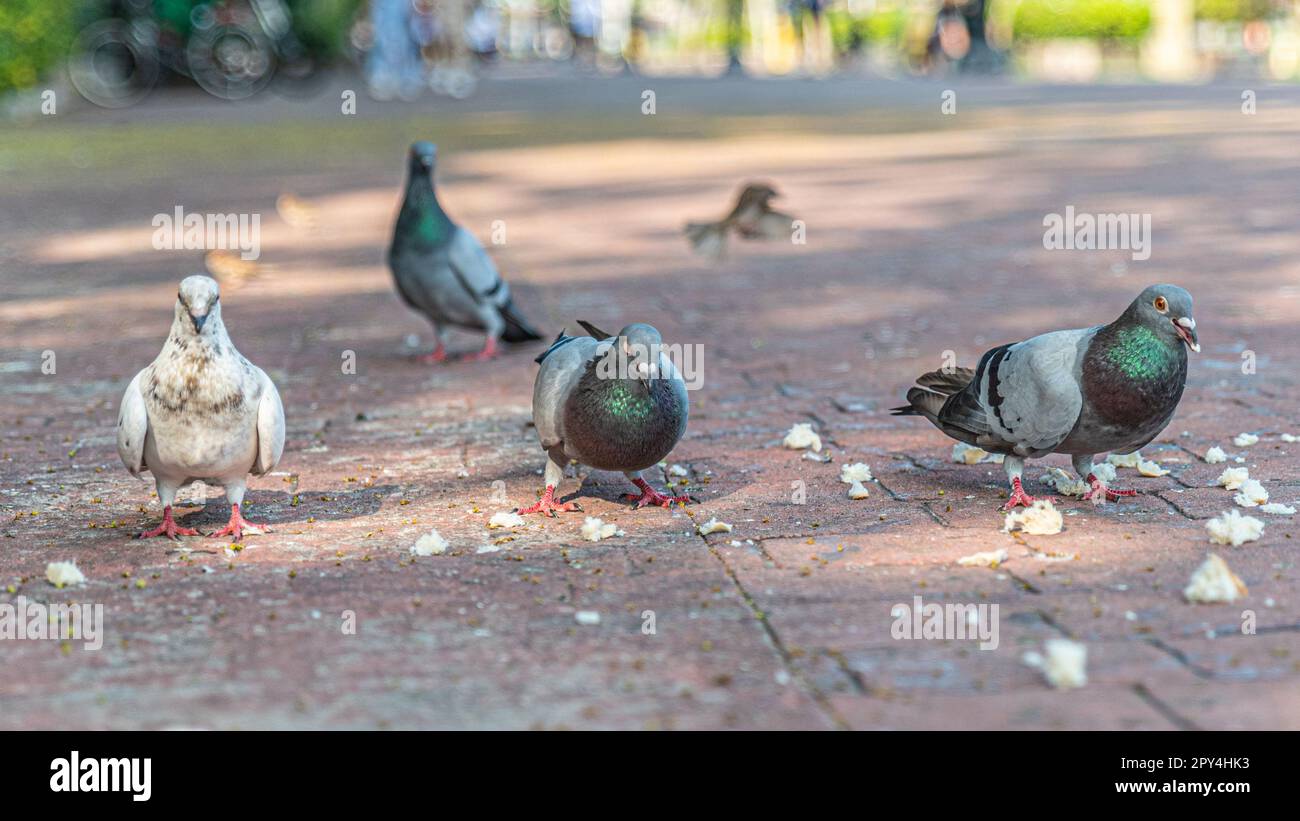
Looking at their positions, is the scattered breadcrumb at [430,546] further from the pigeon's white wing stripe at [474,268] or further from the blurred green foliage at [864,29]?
the blurred green foliage at [864,29]

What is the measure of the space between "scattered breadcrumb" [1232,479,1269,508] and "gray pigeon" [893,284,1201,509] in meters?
0.34

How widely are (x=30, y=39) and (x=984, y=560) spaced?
56.0 feet

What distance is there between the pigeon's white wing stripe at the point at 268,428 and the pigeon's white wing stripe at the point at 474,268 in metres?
2.29

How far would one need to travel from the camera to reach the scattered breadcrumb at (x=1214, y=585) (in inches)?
129

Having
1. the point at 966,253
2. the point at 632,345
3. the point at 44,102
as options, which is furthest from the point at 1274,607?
the point at 44,102

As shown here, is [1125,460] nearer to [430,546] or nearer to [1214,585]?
[1214,585]

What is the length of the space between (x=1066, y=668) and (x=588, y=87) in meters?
27.0

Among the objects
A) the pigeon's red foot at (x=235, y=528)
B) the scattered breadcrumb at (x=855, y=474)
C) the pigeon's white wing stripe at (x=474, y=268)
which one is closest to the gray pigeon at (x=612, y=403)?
the scattered breadcrumb at (x=855, y=474)

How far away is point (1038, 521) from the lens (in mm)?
3879

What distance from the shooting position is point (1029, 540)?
3.83 m

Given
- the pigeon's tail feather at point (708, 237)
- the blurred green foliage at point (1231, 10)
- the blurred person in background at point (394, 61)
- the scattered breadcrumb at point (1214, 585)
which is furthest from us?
the blurred green foliage at point (1231, 10)

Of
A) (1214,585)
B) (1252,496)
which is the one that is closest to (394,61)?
(1252,496)

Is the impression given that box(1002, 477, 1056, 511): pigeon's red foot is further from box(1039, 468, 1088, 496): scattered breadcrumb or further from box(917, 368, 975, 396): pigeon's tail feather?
box(917, 368, 975, 396): pigeon's tail feather

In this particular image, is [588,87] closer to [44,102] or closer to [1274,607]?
[44,102]
